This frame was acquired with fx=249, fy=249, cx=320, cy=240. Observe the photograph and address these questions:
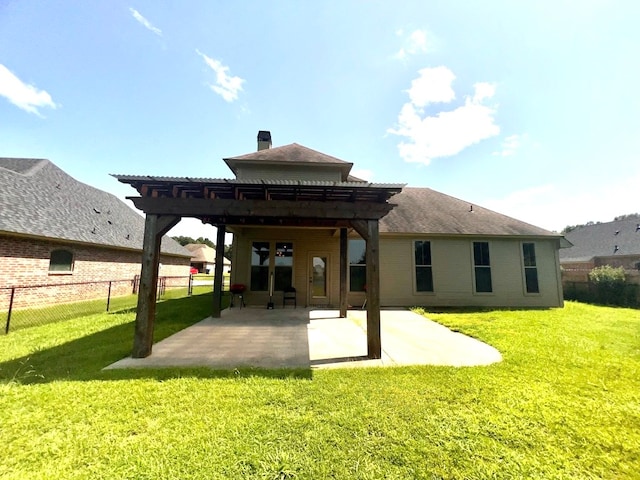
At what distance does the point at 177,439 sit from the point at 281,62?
10688mm

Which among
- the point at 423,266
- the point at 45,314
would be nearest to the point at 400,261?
the point at 423,266

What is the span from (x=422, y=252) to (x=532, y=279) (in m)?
5.14

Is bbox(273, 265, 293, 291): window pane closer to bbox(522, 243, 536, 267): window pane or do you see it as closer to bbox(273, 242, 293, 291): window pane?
bbox(273, 242, 293, 291): window pane

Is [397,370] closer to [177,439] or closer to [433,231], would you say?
[177,439]

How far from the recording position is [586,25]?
7.37m

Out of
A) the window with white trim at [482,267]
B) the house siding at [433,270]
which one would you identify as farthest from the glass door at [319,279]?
the window with white trim at [482,267]

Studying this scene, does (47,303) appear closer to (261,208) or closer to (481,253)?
(261,208)

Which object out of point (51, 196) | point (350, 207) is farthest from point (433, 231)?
point (51, 196)

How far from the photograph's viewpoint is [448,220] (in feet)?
38.5

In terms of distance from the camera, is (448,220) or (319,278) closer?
(319,278)

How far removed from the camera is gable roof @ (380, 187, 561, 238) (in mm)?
10867

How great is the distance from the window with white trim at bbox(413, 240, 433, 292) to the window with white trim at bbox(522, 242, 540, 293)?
4.37m

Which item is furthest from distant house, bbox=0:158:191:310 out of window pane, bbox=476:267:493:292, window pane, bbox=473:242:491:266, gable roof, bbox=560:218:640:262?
gable roof, bbox=560:218:640:262

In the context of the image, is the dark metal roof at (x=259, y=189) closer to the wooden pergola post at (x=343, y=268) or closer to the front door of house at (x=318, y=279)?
the wooden pergola post at (x=343, y=268)
